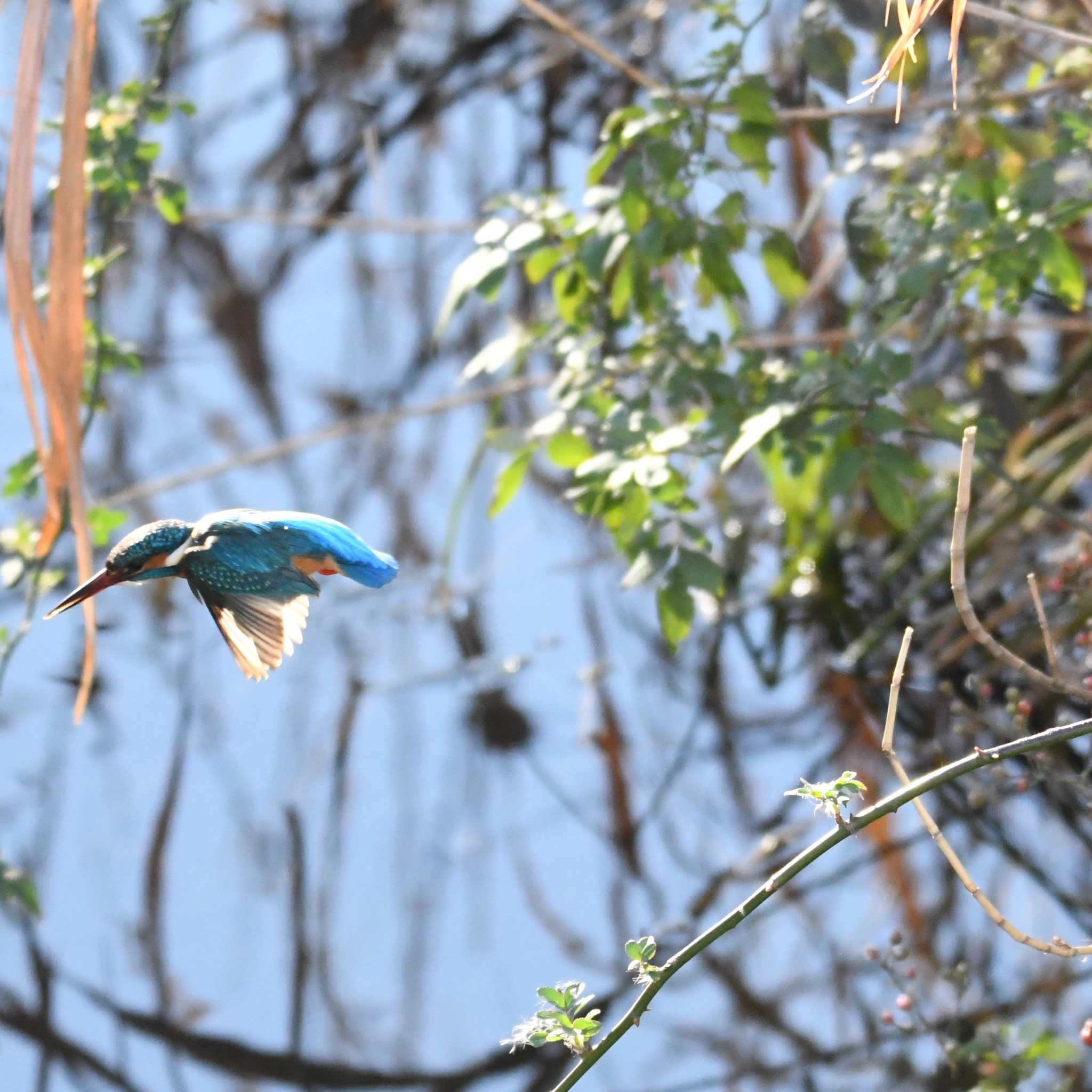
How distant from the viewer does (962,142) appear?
1487 millimetres

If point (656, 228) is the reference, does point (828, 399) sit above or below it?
below

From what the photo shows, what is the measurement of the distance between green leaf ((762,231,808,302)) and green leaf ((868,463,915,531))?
0.84 ft

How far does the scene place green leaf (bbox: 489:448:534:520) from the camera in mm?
1271

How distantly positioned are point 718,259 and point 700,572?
0.95 feet

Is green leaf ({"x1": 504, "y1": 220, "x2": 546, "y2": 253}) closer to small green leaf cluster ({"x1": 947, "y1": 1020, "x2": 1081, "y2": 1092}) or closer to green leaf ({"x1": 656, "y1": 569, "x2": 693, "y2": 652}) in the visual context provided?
green leaf ({"x1": 656, "y1": 569, "x2": 693, "y2": 652})

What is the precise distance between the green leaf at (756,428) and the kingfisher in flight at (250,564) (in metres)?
0.56

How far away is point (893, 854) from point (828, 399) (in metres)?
0.82

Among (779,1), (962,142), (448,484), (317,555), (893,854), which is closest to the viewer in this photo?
(317,555)

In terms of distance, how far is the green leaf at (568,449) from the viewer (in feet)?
3.94

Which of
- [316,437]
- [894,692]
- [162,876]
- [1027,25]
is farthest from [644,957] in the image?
[316,437]

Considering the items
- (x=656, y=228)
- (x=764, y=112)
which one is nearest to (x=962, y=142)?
(x=764, y=112)

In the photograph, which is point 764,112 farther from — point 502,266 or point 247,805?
point 247,805

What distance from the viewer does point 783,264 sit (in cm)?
136

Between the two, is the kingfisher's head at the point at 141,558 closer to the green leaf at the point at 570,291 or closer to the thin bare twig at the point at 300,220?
the green leaf at the point at 570,291
